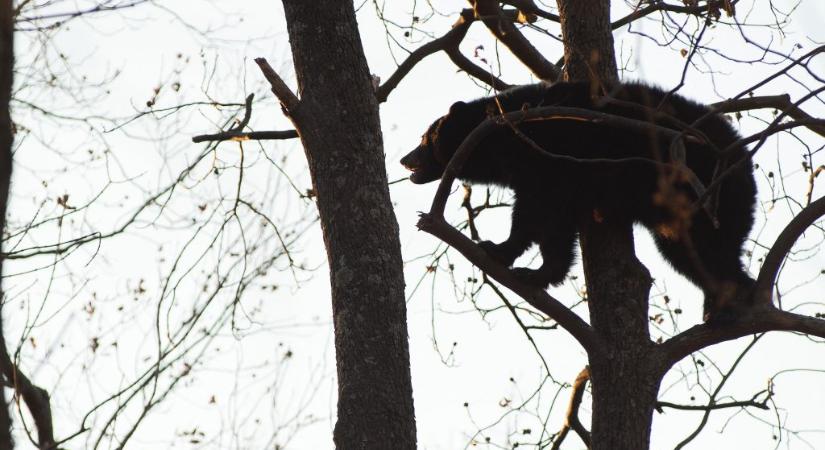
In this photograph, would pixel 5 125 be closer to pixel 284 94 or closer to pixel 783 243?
pixel 284 94

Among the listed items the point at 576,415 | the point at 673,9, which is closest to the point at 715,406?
the point at 576,415

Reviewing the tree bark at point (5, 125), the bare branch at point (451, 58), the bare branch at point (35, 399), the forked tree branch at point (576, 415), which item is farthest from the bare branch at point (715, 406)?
the tree bark at point (5, 125)

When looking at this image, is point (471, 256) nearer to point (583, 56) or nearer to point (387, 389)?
point (387, 389)

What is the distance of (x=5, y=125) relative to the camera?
225cm

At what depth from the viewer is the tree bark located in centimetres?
222

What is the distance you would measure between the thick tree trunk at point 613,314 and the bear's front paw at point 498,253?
95 cm

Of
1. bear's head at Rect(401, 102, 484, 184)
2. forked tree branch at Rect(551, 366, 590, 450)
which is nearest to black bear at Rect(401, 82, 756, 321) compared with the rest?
bear's head at Rect(401, 102, 484, 184)

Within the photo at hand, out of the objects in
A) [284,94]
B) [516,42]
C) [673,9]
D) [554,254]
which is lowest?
[284,94]

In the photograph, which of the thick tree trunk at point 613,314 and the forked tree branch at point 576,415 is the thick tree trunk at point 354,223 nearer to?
the thick tree trunk at point 613,314

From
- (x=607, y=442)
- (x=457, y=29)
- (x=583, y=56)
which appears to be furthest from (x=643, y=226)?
(x=607, y=442)

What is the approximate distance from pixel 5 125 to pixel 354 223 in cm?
264

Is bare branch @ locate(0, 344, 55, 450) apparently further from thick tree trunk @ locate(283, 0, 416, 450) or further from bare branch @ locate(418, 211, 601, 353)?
bare branch @ locate(418, 211, 601, 353)

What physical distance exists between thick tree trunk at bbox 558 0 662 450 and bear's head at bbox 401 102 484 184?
6.27 ft

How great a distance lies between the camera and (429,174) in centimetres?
854
